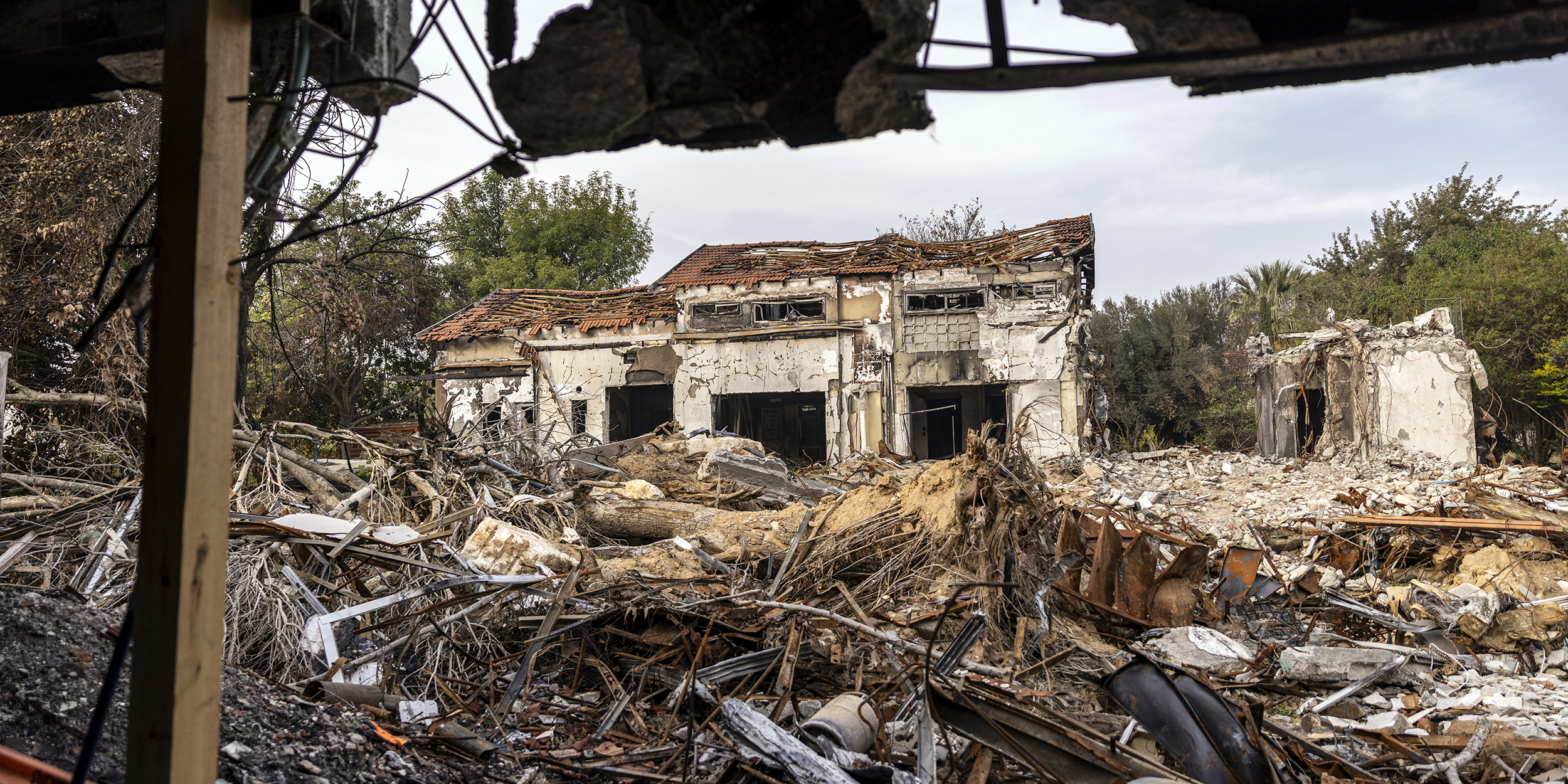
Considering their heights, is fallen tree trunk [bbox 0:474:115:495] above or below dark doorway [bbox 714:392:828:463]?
below

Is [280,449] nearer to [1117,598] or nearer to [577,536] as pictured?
[577,536]

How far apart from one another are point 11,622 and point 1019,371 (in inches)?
704

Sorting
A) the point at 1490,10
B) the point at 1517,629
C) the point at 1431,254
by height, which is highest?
the point at 1431,254

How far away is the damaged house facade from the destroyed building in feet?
17.4

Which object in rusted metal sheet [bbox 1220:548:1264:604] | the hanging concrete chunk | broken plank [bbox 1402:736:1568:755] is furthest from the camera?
rusted metal sheet [bbox 1220:548:1264:604]

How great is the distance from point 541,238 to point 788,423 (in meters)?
16.6

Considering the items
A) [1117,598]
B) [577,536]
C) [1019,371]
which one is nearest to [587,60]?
[1117,598]

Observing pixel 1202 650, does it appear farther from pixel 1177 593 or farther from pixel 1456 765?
pixel 1456 765

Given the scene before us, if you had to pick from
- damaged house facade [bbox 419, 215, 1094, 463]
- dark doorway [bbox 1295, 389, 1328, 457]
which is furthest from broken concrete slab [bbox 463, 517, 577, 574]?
dark doorway [bbox 1295, 389, 1328, 457]

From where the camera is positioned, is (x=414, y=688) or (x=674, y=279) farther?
(x=674, y=279)

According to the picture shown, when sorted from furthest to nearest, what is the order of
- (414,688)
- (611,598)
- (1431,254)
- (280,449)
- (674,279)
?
(1431,254) < (674,279) < (280,449) < (611,598) < (414,688)

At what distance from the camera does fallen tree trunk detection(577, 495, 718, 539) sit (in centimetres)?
893

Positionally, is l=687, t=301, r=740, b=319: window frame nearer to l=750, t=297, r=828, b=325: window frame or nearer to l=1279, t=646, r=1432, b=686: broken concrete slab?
l=750, t=297, r=828, b=325: window frame

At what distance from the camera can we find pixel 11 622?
3182 mm
